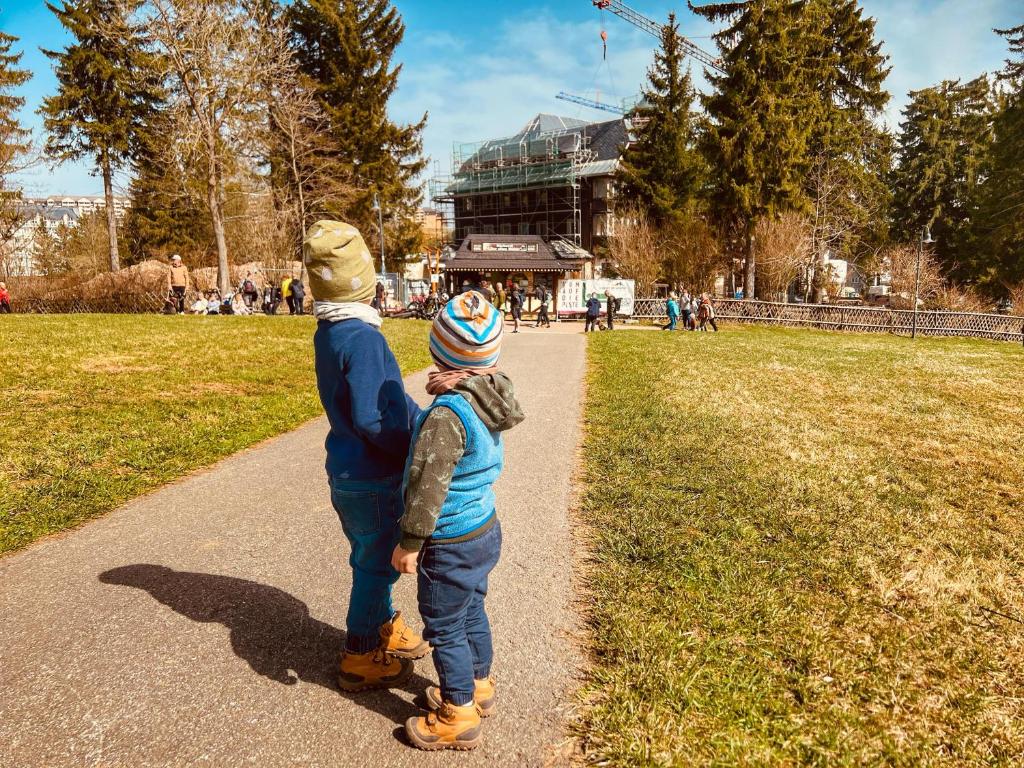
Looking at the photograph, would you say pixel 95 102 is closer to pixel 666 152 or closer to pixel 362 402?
pixel 666 152

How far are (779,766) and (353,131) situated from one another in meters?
39.0

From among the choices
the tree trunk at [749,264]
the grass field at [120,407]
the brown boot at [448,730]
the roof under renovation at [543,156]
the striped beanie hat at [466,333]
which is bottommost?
the brown boot at [448,730]

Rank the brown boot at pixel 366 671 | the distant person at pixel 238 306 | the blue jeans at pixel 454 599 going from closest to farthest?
1. the blue jeans at pixel 454 599
2. the brown boot at pixel 366 671
3. the distant person at pixel 238 306

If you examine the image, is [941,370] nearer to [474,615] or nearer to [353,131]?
[474,615]

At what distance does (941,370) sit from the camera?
519 inches

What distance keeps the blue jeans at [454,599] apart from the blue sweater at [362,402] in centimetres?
43

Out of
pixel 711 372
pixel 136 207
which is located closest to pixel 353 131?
pixel 136 207

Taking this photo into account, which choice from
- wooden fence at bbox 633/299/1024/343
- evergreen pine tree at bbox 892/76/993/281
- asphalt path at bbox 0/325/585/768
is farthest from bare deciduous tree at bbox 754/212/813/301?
asphalt path at bbox 0/325/585/768

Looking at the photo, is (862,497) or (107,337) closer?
(862,497)

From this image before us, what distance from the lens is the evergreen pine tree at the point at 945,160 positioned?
44.2 m

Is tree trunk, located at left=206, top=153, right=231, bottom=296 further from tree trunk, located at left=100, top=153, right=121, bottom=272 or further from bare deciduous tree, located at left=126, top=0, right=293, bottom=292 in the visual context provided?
tree trunk, located at left=100, top=153, right=121, bottom=272

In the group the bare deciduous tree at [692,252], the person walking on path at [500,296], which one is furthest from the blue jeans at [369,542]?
the bare deciduous tree at [692,252]

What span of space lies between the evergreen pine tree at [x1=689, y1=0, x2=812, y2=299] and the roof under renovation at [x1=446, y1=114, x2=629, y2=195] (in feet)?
67.9

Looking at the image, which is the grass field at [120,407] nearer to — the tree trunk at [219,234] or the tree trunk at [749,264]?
the tree trunk at [219,234]
